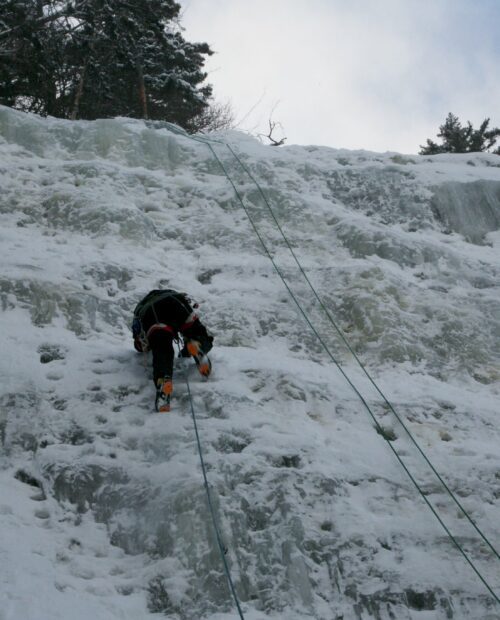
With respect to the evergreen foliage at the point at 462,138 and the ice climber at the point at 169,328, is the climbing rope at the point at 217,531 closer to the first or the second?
the ice climber at the point at 169,328

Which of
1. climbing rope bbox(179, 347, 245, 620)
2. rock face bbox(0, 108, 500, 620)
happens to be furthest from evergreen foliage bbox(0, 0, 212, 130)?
climbing rope bbox(179, 347, 245, 620)

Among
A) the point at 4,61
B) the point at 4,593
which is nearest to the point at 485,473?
the point at 4,593

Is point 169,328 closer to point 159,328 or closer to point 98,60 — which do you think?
point 159,328

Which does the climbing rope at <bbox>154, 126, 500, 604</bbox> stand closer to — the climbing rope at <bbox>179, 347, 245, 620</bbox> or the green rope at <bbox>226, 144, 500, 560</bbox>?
the green rope at <bbox>226, 144, 500, 560</bbox>

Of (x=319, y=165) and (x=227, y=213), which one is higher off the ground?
(x=319, y=165)

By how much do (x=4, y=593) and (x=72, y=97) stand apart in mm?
12430

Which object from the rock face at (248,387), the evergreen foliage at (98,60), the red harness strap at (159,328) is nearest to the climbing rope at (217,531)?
the rock face at (248,387)

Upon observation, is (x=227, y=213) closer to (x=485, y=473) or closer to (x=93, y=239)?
(x=93, y=239)

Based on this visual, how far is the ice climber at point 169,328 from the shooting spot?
5.01m

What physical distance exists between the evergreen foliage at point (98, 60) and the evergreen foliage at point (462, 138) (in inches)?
278

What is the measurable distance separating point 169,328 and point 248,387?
814mm

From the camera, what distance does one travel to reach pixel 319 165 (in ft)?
32.3

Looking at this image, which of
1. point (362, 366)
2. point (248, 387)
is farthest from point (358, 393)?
point (248, 387)

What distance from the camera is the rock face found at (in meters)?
3.56
